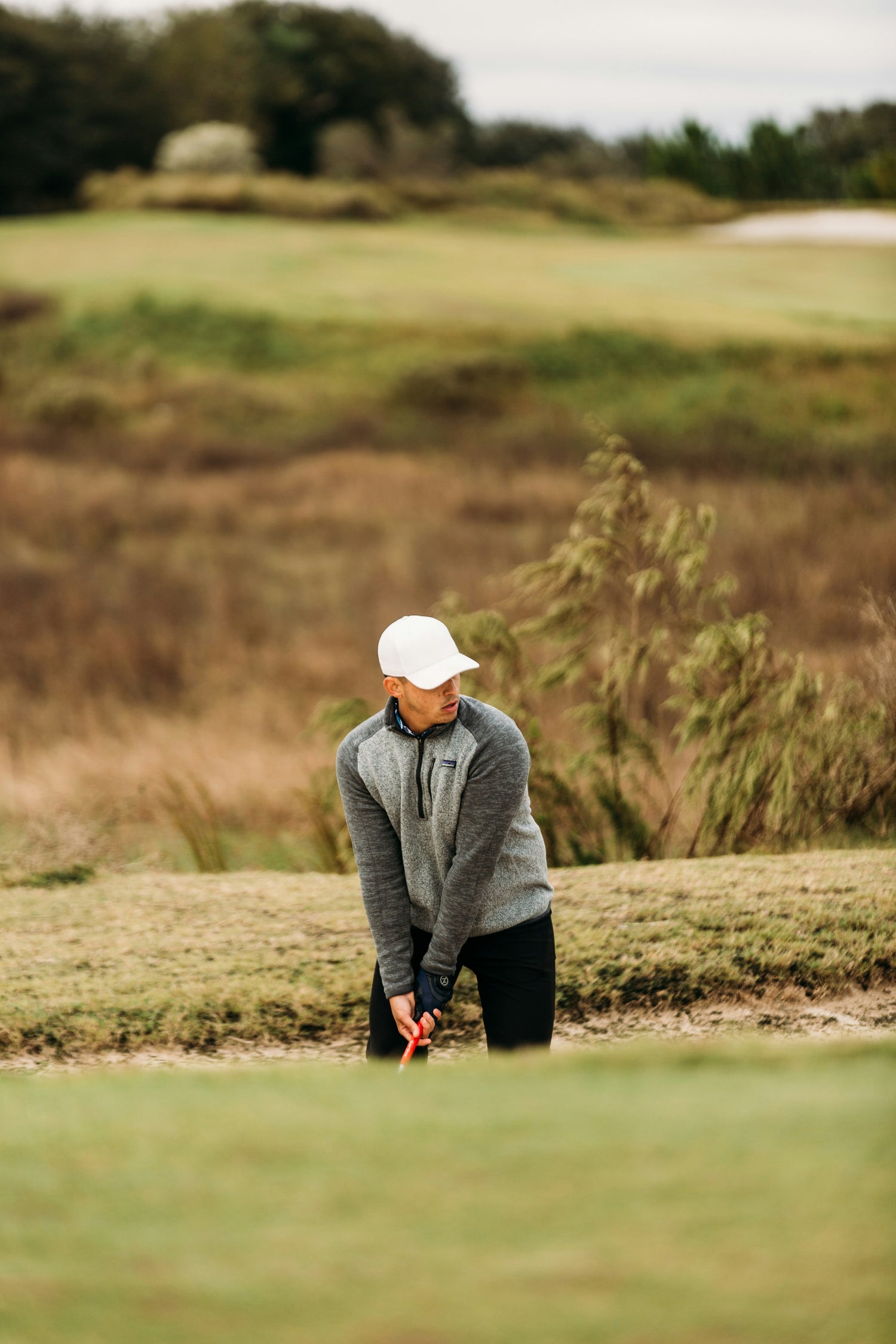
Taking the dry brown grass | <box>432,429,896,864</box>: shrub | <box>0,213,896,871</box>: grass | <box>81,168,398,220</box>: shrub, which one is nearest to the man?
<box>432,429,896,864</box>: shrub

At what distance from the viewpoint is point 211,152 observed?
4947cm

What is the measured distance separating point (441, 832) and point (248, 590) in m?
12.9

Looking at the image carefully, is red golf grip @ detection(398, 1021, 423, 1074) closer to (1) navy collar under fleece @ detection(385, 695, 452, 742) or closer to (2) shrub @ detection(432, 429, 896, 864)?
(1) navy collar under fleece @ detection(385, 695, 452, 742)

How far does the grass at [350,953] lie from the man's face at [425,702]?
1.91m

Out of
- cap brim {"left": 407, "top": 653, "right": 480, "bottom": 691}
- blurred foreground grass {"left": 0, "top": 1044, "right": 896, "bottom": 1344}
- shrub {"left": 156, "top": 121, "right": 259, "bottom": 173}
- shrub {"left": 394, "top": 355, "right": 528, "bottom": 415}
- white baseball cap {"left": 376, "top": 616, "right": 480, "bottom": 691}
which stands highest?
shrub {"left": 156, "top": 121, "right": 259, "bottom": 173}

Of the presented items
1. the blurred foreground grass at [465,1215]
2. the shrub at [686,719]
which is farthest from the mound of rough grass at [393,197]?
the blurred foreground grass at [465,1215]

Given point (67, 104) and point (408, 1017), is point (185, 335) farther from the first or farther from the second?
point (408, 1017)

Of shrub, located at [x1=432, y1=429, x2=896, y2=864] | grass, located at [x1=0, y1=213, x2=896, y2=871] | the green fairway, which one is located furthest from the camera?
the green fairway

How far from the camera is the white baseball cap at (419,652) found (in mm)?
3453

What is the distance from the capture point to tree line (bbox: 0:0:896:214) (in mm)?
48000

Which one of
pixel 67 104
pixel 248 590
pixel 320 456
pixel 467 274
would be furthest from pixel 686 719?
pixel 67 104

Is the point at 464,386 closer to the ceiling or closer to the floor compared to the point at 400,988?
closer to the ceiling

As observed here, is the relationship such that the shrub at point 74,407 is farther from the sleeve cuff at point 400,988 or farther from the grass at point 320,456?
the sleeve cuff at point 400,988

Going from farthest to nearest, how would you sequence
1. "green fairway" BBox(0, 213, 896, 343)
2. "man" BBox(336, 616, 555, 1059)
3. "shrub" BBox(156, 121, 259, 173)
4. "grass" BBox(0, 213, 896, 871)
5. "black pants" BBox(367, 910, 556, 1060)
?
1. "shrub" BBox(156, 121, 259, 173)
2. "green fairway" BBox(0, 213, 896, 343)
3. "grass" BBox(0, 213, 896, 871)
4. "black pants" BBox(367, 910, 556, 1060)
5. "man" BBox(336, 616, 555, 1059)
